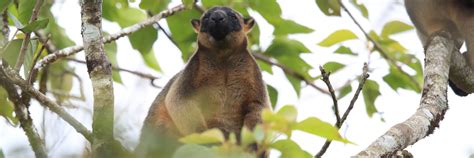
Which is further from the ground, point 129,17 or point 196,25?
point 129,17

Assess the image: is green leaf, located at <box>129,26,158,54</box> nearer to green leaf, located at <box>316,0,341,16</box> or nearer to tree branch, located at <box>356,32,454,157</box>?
green leaf, located at <box>316,0,341,16</box>

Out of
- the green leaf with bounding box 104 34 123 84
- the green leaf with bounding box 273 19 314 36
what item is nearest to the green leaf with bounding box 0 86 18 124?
the green leaf with bounding box 104 34 123 84

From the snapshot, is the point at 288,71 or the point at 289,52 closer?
the point at 289,52

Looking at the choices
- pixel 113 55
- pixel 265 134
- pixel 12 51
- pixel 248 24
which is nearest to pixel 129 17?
pixel 113 55

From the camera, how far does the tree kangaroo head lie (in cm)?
656

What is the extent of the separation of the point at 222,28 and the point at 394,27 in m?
1.58

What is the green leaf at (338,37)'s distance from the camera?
602 cm

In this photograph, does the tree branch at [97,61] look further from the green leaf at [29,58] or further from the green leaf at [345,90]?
the green leaf at [345,90]

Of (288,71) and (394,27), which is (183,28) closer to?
(288,71)


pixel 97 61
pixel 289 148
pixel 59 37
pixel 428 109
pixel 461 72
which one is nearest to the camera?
pixel 289 148

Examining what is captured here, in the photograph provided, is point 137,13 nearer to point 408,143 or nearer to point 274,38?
point 274,38

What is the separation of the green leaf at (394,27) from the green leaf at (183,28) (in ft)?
5.69

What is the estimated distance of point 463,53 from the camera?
6.51m

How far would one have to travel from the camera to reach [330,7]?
599cm
